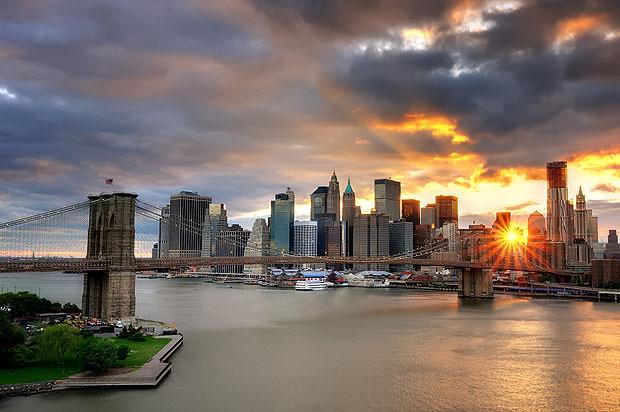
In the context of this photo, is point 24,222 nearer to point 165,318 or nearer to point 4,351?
point 165,318

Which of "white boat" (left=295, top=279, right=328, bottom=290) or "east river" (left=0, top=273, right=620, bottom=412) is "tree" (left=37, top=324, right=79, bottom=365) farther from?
"white boat" (left=295, top=279, right=328, bottom=290)

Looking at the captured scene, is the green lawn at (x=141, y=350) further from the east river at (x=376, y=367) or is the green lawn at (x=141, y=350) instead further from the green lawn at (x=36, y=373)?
the green lawn at (x=36, y=373)

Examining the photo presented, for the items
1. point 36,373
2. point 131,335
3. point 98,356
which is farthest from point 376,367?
point 36,373

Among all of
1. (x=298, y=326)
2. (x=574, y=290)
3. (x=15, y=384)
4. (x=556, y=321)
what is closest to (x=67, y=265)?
(x=15, y=384)

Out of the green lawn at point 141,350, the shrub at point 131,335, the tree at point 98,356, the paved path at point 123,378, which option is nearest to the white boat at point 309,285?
the green lawn at point 141,350

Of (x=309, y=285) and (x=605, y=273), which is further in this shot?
(x=309, y=285)

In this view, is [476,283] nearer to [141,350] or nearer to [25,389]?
[141,350]
